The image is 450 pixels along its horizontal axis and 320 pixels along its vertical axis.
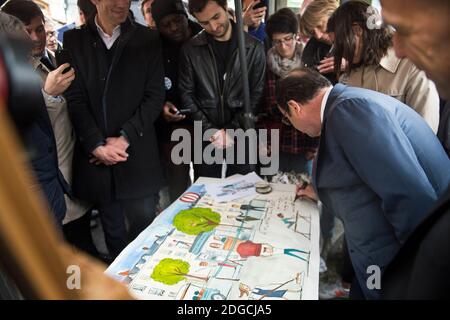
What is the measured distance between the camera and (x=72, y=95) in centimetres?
165

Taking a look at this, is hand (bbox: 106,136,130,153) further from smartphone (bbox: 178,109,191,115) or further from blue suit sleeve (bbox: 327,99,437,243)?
blue suit sleeve (bbox: 327,99,437,243)

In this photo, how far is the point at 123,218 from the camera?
1.90 m

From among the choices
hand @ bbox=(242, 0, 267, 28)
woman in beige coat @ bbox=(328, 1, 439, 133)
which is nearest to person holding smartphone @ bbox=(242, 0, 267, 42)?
hand @ bbox=(242, 0, 267, 28)

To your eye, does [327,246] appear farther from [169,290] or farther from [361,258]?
[169,290]

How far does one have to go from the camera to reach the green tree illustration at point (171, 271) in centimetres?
101

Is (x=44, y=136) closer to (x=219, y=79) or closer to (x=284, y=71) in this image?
(x=219, y=79)

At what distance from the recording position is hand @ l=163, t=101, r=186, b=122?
1989 mm

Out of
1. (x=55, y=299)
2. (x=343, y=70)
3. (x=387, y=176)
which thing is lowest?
(x=387, y=176)

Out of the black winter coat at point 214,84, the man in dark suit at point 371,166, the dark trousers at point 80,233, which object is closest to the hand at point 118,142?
the black winter coat at point 214,84

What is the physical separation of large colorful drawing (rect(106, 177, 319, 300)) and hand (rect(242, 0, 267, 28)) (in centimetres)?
143

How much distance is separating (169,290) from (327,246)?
1.49 m

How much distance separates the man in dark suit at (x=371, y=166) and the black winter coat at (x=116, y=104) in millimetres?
823

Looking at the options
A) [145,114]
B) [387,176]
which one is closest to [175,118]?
[145,114]

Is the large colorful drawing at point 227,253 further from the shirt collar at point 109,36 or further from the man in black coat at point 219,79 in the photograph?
the shirt collar at point 109,36
